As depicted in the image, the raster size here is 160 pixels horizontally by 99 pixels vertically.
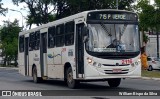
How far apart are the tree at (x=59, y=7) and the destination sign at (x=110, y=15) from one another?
36.2m

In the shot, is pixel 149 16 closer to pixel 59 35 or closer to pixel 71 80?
pixel 59 35

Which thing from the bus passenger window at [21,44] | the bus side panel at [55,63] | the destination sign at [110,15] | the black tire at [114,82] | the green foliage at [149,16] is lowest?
the black tire at [114,82]

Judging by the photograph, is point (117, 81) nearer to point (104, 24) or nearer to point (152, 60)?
point (104, 24)

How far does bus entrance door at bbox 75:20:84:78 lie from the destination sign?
26.2 inches

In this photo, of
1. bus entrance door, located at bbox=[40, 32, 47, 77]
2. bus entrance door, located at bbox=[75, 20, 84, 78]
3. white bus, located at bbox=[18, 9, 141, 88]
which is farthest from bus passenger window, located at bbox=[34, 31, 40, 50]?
bus entrance door, located at bbox=[75, 20, 84, 78]

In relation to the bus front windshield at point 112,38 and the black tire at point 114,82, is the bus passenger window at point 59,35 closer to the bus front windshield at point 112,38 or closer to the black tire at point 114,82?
the black tire at point 114,82

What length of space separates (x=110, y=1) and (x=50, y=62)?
34736 millimetres

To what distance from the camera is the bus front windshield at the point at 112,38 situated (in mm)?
19203

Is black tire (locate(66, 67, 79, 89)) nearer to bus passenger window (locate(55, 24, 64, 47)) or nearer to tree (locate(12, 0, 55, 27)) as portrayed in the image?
bus passenger window (locate(55, 24, 64, 47))

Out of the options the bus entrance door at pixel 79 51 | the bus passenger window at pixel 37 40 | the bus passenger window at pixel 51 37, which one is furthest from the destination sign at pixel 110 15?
the bus passenger window at pixel 37 40

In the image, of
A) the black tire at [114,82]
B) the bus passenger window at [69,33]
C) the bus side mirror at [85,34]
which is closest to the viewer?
the bus side mirror at [85,34]

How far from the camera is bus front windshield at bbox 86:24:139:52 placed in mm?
19203

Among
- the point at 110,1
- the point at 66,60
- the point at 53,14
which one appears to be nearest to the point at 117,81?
the point at 66,60

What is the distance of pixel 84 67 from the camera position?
19375 millimetres
